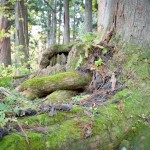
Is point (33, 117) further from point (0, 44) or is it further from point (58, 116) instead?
point (0, 44)

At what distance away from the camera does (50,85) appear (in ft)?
18.6

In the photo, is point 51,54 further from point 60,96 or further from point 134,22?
point 134,22

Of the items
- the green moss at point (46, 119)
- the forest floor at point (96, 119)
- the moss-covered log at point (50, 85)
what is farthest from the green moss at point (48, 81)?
the green moss at point (46, 119)

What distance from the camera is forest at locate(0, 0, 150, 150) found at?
3.25 metres

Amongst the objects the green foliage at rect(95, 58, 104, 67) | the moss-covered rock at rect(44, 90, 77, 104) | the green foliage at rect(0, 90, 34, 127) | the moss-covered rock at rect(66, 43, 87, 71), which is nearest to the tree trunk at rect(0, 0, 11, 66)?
the moss-covered rock at rect(66, 43, 87, 71)

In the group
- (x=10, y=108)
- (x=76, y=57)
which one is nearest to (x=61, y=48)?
(x=76, y=57)

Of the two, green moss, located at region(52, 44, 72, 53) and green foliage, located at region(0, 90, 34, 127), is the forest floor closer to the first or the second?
green foliage, located at region(0, 90, 34, 127)

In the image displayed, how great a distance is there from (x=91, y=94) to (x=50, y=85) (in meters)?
1.02

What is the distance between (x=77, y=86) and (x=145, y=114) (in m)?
1.82

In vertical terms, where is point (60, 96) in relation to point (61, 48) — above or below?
below

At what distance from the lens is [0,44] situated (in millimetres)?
12047

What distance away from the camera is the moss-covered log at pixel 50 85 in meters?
5.66

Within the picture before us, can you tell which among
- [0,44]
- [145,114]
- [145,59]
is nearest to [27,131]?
[145,114]

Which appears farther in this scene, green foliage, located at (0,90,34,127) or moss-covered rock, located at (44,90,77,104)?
moss-covered rock, located at (44,90,77,104)
